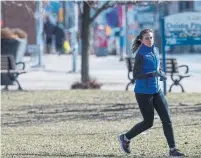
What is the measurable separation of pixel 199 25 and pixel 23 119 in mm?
6362

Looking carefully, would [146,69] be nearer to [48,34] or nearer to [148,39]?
[148,39]

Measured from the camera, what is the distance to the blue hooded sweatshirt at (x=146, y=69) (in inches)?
353

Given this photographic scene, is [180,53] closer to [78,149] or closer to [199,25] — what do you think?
[199,25]

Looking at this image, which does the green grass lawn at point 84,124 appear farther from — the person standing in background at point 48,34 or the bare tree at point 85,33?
the person standing in background at point 48,34

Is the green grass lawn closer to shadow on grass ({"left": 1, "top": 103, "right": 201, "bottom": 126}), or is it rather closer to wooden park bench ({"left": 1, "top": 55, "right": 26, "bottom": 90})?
shadow on grass ({"left": 1, "top": 103, "right": 201, "bottom": 126})

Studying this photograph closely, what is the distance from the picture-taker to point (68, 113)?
14781 mm

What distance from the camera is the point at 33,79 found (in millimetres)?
27469

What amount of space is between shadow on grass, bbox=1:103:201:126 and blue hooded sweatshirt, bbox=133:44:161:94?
4.51 m

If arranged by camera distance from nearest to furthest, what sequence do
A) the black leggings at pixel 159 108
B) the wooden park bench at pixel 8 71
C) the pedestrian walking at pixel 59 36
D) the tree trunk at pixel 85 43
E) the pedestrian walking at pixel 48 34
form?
the black leggings at pixel 159 108
the tree trunk at pixel 85 43
the wooden park bench at pixel 8 71
the pedestrian walking at pixel 59 36
the pedestrian walking at pixel 48 34

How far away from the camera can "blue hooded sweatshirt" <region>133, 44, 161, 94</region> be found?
897 centimetres

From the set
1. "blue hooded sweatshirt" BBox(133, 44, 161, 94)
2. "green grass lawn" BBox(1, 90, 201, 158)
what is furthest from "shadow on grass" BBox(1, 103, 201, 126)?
"blue hooded sweatshirt" BBox(133, 44, 161, 94)

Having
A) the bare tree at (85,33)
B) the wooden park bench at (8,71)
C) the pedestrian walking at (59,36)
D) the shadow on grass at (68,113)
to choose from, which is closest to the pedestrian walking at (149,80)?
the shadow on grass at (68,113)

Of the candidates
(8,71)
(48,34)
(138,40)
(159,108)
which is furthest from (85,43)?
(48,34)

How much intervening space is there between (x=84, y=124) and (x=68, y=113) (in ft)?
6.61
